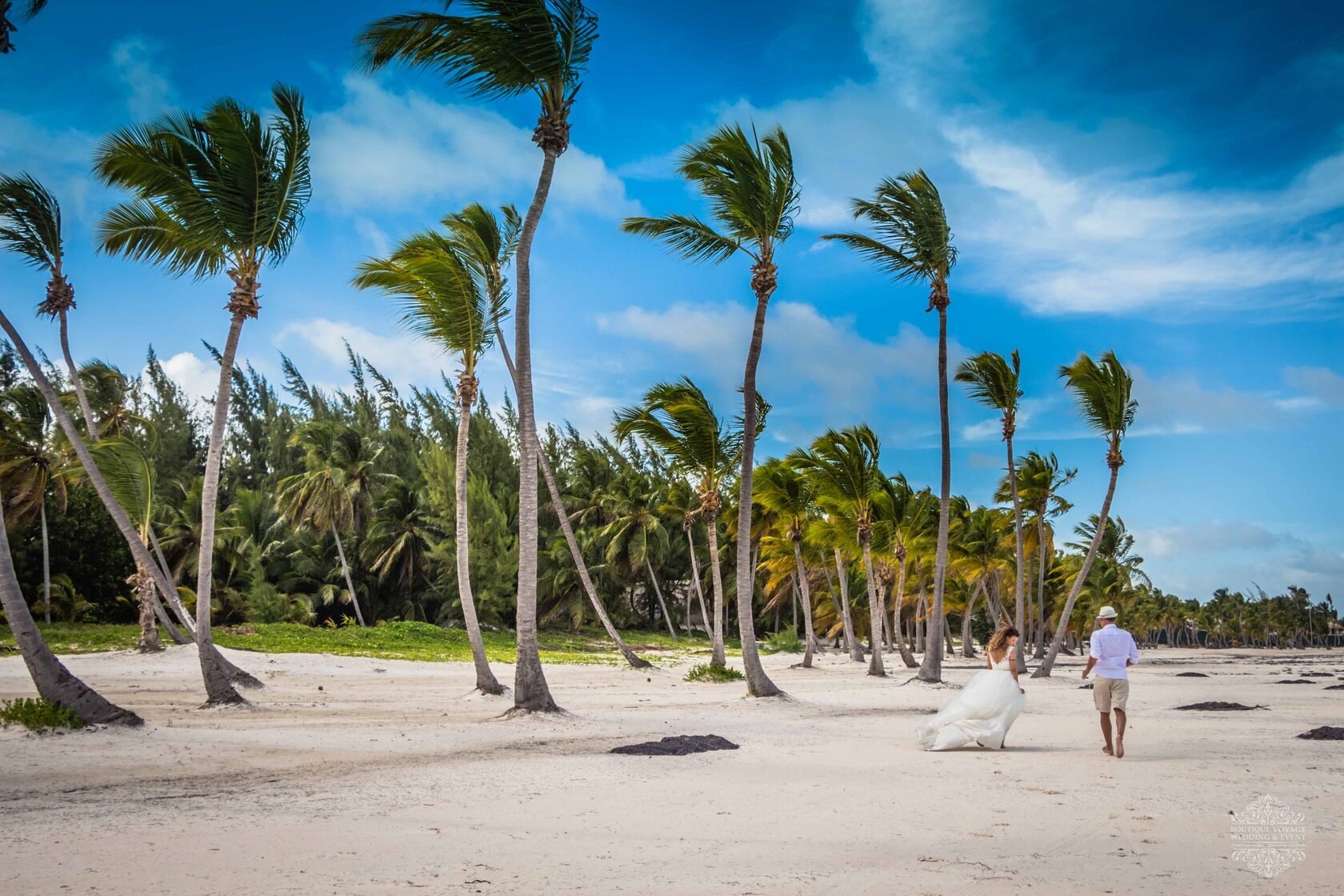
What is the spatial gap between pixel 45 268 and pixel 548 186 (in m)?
8.90

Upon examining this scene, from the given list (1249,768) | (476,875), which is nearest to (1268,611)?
(1249,768)

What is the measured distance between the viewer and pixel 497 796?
6.27m

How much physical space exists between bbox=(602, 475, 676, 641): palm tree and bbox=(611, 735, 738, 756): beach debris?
33.4m

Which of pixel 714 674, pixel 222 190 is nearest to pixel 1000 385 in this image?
pixel 714 674

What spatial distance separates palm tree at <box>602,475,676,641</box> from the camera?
43469 millimetres

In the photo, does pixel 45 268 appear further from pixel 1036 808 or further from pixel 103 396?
pixel 1036 808

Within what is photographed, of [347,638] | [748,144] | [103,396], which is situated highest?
[748,144]

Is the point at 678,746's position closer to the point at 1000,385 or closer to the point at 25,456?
the point at 1000,385

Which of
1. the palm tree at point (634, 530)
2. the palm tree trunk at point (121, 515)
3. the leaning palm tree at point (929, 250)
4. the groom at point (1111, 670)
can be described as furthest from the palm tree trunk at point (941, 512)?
the palm tree at point (634, 530)

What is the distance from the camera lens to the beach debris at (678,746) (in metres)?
8.48

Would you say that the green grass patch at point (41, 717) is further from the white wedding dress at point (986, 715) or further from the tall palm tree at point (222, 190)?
the white wedding dress at point (986, 715)

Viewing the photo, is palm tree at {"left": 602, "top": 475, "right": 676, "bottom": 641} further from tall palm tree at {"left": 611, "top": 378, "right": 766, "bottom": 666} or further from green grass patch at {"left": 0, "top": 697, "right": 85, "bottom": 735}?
green grass patch at {"left": 0, "top": 697, "right": 85, "bottom": 735}

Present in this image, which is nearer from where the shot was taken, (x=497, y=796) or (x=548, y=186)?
(x=497, y=796)

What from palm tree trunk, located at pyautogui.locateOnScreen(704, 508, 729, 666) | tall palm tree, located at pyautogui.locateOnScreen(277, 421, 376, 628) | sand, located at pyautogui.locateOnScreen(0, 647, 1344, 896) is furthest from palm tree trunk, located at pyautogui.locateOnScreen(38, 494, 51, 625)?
palm tree trunk, located at pyautogui.locateOnScreen(704, 508, 729, 666)
